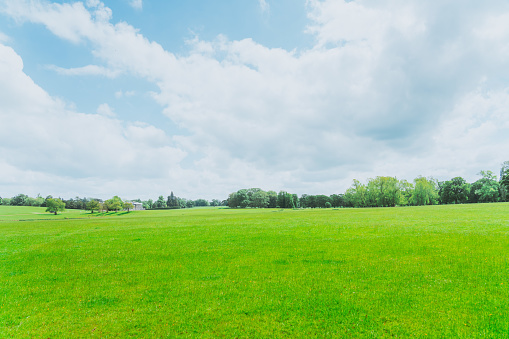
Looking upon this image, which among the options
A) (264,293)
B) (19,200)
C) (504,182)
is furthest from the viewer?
(19,200)

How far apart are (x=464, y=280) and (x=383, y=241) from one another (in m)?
9.81

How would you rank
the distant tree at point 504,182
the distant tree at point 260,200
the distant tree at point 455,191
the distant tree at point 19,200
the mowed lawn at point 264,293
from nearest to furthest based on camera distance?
1. the mowed lawn at point 264,293
2. the distant tree at point 504,182
3. the distant tree at point 455,191
4. the distant tree at point 19,200
5. the distant tree at point 260,200

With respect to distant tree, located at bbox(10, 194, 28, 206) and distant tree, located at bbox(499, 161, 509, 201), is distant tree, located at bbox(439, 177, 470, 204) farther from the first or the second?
distant tree, located at bbox(10, 194, 28, 206)

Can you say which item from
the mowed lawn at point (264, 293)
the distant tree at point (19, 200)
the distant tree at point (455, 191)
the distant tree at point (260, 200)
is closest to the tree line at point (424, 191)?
the distant tree at point (455, 191)

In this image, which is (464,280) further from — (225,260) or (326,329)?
(225,260)

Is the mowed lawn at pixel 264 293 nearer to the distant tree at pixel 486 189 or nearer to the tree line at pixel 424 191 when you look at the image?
the tree line at pixel 424 191

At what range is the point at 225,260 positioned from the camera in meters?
15.5

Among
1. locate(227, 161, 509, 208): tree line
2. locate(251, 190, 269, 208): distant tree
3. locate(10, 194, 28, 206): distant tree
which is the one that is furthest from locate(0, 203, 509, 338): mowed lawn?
locate(10, 194, 28, 206): distant tree

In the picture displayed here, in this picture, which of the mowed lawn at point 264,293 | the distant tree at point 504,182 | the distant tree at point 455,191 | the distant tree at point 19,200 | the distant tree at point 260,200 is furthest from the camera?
the distant tree at point 260,200

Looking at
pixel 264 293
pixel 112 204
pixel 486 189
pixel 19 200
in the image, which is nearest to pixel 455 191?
pixel 486 189

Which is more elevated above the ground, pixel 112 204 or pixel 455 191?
pixel 455 191

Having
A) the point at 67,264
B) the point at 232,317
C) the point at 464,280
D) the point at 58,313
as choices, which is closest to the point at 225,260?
the point at 232,317

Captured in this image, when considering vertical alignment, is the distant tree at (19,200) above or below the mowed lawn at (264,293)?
above

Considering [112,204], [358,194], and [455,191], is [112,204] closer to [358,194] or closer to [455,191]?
[358,194]
